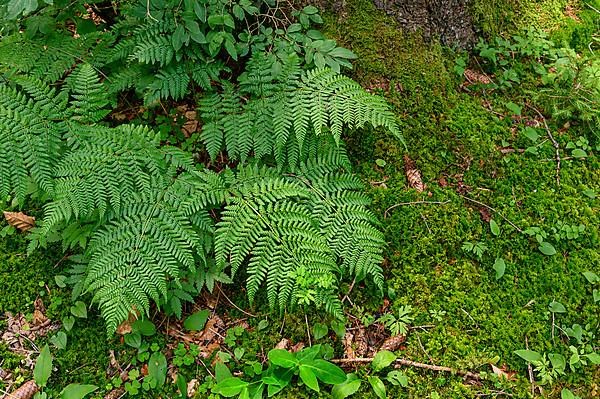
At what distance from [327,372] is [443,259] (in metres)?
1.07

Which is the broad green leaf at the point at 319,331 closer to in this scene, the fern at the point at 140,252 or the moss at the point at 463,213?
the moss at the point at 463,213

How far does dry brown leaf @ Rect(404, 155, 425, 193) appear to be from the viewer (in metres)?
3.69

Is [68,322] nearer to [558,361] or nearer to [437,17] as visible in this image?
[558,361]

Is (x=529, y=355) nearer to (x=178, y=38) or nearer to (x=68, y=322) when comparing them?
(x=68, y=322)

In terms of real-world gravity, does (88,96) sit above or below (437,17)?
below

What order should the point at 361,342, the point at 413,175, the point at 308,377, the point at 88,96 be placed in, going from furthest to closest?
the point at 413,175, the point at 88,96, the point at 361,342, the point at 308,377

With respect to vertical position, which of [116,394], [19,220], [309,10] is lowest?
[116,394]

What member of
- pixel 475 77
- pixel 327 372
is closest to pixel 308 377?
pixel 327 372

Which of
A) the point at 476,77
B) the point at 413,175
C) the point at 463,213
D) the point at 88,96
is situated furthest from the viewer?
the point at 476,77

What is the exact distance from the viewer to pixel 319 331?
3148 millimetres

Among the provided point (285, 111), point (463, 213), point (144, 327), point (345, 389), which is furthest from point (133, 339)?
point (463, 213)

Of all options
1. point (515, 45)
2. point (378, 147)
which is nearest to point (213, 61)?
point (378, 147)

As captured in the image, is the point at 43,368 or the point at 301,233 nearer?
the point at 43,368

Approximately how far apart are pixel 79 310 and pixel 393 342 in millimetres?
1814
